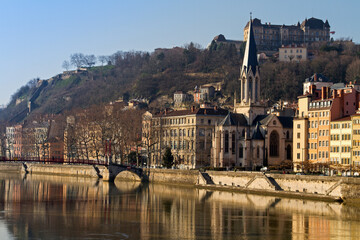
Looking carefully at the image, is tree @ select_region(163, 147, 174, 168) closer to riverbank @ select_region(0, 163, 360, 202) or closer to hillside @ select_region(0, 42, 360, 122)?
riverbank @ select_region(0, 163, 360, 202)

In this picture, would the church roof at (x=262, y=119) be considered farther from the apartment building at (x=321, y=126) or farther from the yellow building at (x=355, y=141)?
the yellow building at (x=355, y=141)

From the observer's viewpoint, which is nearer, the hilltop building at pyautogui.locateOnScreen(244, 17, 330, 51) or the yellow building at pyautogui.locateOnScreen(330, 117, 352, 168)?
the yellow building at pyautogui.locateOnScreen(330, 117, 352, 168)

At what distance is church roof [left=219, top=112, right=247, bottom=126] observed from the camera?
315 feet

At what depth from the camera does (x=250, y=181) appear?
237ft

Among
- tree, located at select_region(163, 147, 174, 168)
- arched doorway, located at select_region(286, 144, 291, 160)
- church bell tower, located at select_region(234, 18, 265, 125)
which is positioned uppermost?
church bell tower, located at select_region(234, 18, 265, 125)

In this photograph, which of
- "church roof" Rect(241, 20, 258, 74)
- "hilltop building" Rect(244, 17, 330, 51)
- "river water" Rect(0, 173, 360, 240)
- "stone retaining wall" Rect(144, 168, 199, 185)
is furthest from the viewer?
"hilltop building" Rect(244, 17, 330, 51)

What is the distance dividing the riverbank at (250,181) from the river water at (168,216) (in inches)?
52.9

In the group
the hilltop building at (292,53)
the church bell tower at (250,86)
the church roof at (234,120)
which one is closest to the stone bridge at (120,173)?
the church roof at (234,120)

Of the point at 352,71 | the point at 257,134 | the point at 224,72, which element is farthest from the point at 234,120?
the point at 224,72

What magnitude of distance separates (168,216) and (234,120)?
4283cm

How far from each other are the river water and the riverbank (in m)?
1.34

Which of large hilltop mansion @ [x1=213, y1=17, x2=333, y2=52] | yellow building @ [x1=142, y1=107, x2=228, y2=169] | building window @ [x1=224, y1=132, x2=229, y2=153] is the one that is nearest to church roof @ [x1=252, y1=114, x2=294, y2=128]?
building window @ [x1=224, y1=132, x2=229, y2=153]

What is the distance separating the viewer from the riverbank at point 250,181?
200 feet

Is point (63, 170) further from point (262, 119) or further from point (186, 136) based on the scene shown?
point (262, 119)
